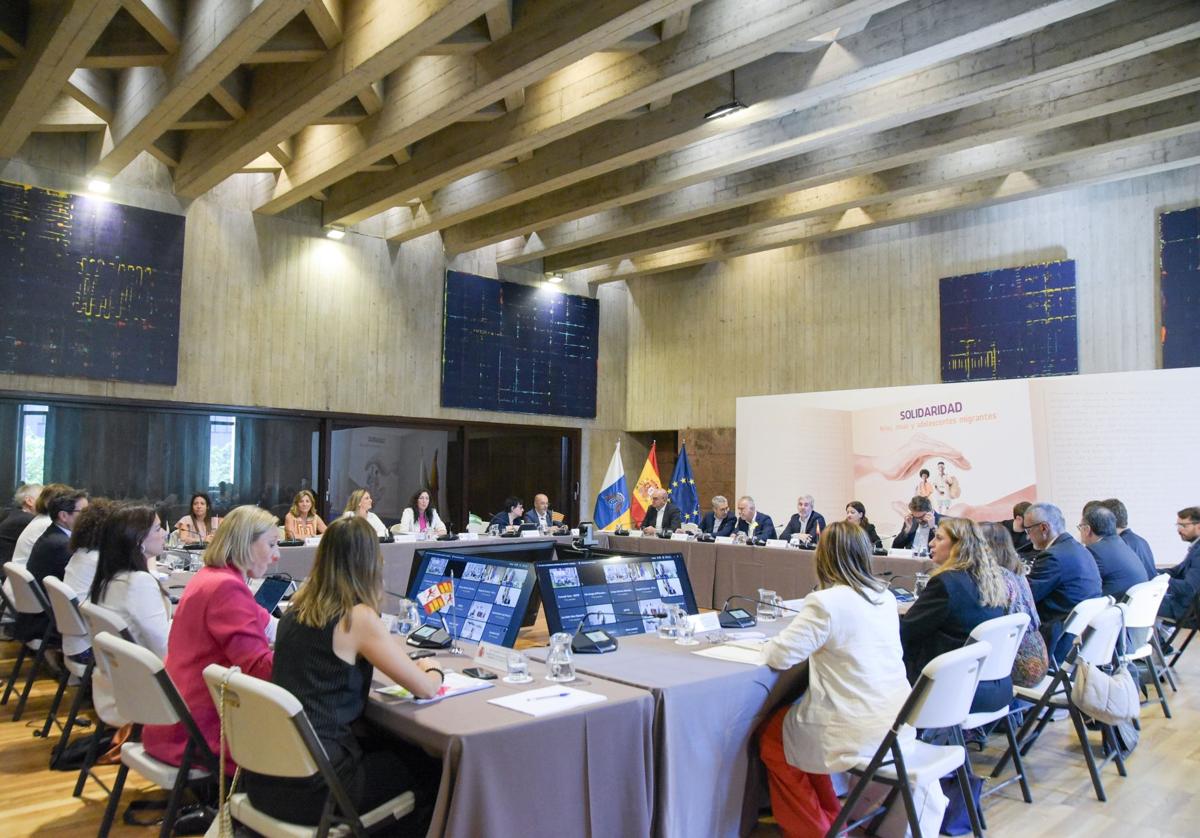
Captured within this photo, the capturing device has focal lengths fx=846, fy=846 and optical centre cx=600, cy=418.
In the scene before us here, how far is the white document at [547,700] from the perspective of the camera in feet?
7.68

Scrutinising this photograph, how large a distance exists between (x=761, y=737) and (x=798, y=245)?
9299mm

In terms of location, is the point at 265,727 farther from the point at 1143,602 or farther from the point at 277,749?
the point at 1143,602

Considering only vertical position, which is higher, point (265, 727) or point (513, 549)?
point (265, 727)

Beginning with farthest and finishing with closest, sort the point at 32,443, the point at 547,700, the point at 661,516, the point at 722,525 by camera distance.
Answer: the point at 661,516, the point at 722,525, the point at 32,443, the point at 547,700

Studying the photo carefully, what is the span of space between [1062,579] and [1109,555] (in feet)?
2.79

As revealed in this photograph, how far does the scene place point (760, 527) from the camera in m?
8.50

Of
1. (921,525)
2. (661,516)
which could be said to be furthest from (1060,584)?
(661,516)

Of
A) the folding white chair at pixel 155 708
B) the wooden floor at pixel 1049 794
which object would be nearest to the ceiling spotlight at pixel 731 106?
the wooden floor at pixel 1049 794

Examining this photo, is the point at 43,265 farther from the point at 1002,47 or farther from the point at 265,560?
the point at 1002,47

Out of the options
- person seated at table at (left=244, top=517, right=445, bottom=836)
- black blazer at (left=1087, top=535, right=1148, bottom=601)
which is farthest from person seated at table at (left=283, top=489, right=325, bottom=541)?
black blazer at (left=1087, top=535, right=1148, bottom=601)

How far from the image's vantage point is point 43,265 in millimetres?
7926

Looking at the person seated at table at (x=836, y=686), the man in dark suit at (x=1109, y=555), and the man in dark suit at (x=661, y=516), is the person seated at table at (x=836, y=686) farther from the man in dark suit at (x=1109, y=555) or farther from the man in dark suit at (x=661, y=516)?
the man in dark suit at (x=661, y=516)

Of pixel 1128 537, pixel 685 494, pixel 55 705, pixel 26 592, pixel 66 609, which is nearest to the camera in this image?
pixel 66 609

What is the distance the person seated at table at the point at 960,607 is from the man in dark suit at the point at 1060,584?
38.3 inches
